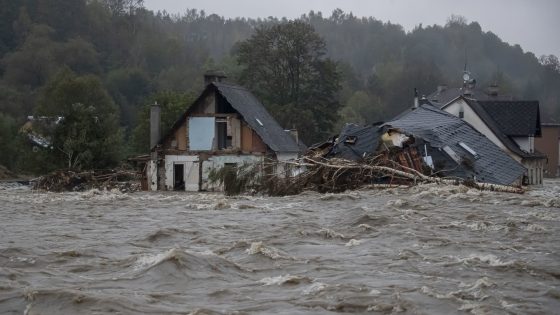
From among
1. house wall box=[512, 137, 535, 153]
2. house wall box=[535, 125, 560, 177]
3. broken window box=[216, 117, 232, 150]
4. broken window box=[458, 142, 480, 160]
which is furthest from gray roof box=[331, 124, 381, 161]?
house wall box=[535, 125, 560, 177]

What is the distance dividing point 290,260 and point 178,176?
92.7 feet

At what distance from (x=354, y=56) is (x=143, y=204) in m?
129

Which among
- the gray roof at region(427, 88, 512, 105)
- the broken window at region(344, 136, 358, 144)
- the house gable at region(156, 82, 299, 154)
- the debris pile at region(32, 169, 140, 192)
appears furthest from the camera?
the gray roof at region(427, 88, 512, 105)

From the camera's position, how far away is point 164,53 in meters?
109

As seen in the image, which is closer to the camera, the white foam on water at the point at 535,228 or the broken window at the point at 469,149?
the white foam on water at the point at 535,228

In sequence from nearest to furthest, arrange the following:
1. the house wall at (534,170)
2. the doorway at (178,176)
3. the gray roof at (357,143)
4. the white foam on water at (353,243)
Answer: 1. the white foam on water at (353,243)
2. the gray roof at (357,143)
3. the doorway at (178,176)
4. the house wall at (534,170)

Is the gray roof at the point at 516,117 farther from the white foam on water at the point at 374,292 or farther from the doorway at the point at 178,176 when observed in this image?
the white foam on water at the point at 374,292

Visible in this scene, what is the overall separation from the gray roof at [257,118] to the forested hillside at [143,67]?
10035 mm

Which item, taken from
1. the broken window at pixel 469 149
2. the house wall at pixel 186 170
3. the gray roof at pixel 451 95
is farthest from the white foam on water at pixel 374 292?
the gray roof at pixel 451 95

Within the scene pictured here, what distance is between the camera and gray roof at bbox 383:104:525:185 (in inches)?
1208

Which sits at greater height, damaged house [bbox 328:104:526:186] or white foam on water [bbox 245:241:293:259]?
damaged house [bbox 328:104:526:186]

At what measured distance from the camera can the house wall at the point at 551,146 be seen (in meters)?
69.1

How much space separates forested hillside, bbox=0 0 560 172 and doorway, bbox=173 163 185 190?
8711 mm

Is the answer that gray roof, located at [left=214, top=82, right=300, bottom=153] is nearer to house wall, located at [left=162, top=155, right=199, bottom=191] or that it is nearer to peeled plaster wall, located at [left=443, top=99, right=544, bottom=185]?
house wall, located at [left=162, top=155, right=199, bottom=191]
